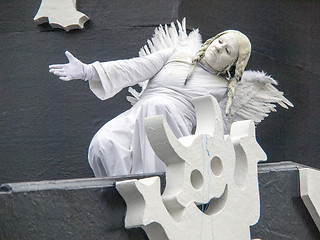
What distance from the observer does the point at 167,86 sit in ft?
15.1

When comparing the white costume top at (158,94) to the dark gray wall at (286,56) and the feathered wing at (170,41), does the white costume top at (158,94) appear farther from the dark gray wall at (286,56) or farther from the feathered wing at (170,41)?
the dark gray wall at (286,56)

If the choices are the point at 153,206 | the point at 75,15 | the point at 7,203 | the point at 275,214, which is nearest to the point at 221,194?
the point at 153,206

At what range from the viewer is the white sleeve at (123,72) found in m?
4.49

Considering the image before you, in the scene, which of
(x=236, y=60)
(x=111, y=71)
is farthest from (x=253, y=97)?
(x=111, y=71)

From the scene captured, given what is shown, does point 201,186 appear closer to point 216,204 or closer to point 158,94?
point 216,204

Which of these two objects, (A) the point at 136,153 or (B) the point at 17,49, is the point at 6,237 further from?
(B) the point at 17,49

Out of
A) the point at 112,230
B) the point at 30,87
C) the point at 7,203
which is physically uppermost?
the point at 7,203

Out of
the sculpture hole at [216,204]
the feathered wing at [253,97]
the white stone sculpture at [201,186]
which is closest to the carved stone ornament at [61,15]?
the feathered wing at [253,97]

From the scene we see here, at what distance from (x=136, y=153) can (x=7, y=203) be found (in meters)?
1.25

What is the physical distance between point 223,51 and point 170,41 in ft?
1.41

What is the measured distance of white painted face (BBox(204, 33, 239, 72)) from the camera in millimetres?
4652

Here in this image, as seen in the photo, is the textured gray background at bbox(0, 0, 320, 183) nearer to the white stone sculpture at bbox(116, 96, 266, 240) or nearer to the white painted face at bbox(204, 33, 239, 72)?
the white painted face at bbox(204, 33, 239, 72)

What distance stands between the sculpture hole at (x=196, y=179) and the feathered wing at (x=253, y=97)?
1355mm

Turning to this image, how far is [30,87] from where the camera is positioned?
5.47 metres
